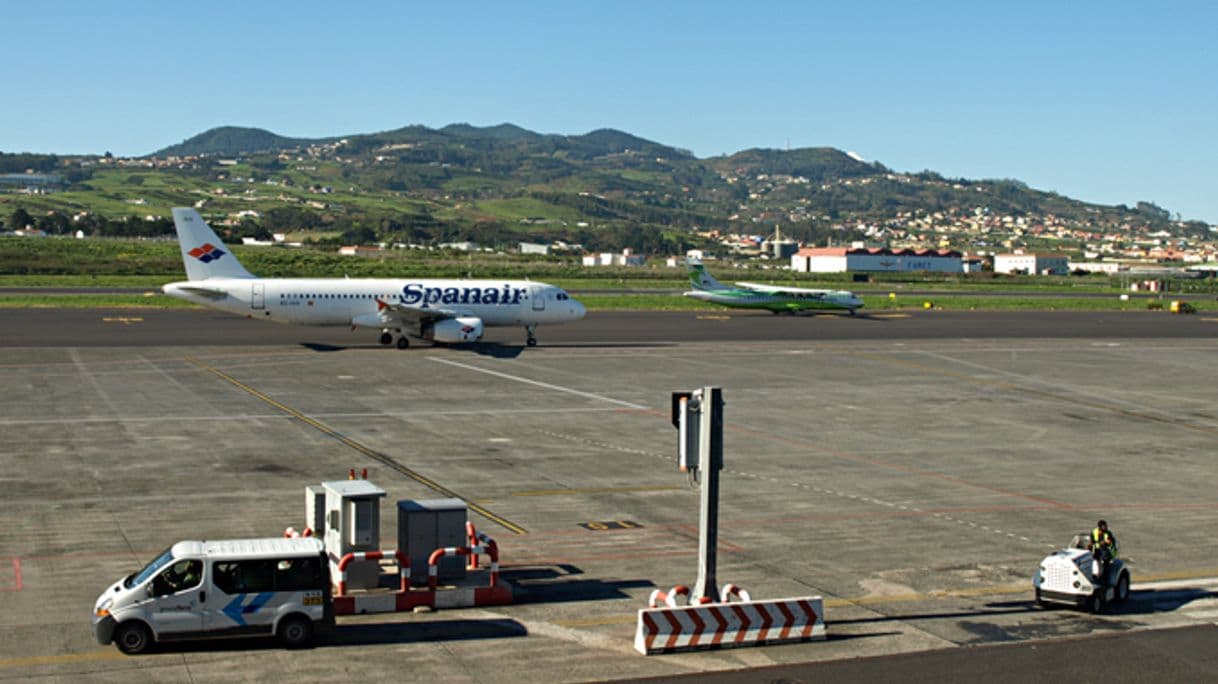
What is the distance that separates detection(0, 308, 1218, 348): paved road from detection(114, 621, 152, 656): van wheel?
54791mm

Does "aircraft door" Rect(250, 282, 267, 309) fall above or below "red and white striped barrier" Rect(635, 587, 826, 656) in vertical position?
above

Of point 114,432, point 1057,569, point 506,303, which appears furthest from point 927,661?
point 506,303

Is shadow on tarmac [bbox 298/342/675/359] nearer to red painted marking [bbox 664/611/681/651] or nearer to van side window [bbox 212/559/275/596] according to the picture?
van side window [bbox 212/559/275/596]

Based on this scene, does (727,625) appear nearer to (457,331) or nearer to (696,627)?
(696,627)

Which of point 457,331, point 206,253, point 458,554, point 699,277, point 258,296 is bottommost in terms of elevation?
point 458,554

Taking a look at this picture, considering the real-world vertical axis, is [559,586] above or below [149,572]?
below

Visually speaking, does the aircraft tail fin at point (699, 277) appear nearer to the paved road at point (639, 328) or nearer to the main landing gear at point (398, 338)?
the paved road at point (639, 328)

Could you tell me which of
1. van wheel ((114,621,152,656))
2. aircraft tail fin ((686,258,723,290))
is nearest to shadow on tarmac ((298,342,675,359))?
aircraft tail fin ((686,258,723,290))

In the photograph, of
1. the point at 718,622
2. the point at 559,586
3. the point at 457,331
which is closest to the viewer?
the point at 718,622

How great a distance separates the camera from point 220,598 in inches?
829

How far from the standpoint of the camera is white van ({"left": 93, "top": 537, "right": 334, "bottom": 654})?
20.6 m

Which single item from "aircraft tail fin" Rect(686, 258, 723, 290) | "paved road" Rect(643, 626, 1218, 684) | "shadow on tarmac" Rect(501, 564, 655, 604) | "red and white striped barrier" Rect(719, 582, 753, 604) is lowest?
"shadow on tarmac" Rect(501, 564, 655, 604)

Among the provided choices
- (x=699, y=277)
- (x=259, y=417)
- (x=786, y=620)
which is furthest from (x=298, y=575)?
(x=699, y=277)

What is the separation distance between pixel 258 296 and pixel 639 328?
30.9 metres
